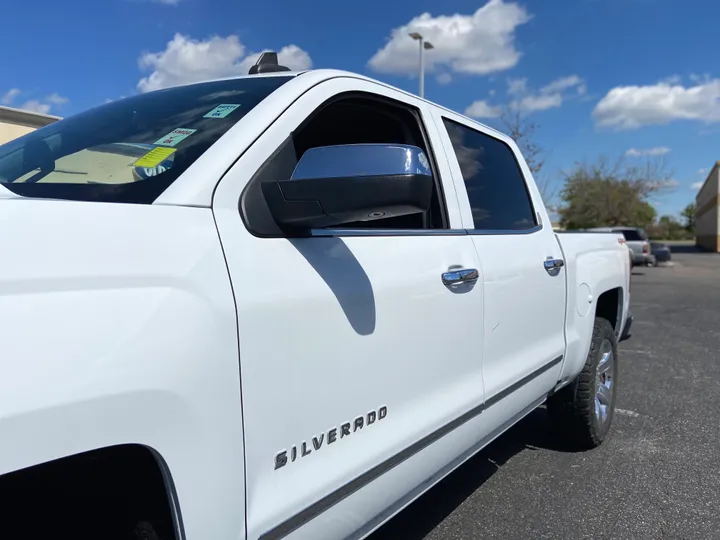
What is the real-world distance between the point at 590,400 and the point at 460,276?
199cm

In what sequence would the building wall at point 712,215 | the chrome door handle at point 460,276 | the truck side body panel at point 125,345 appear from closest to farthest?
1. the truck side body panel at point 125,345
2. the chrome door handle at point 460,276
3. the building wall at point 712,215

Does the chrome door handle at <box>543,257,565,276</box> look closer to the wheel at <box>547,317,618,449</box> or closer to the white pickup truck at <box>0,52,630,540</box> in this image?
the white pickup truck at <box>0,52,630,540</box>

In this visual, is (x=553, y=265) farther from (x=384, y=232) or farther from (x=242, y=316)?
(x=242, y=316)

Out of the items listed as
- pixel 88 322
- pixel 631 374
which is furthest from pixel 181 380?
pixel 631 374

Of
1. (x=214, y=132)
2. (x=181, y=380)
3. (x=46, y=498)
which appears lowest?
(x=46, y=498)

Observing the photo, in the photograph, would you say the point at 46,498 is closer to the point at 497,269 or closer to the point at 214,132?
the point at 214,132

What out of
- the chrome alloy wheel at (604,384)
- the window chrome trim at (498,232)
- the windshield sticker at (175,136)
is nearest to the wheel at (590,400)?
the chrome alloy wheel at (604,384)

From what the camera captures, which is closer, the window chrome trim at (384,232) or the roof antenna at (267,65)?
the window chrome trim at (384,232)

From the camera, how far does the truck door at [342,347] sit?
1606mm

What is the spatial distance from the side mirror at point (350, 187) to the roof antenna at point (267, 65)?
0.97 meters

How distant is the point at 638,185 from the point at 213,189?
53238 mm

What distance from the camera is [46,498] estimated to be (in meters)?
1.30

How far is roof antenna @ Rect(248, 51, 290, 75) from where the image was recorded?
2593 mm

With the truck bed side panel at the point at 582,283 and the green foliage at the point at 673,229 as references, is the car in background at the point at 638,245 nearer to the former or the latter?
the truck bed side panel at the point at 582,283
